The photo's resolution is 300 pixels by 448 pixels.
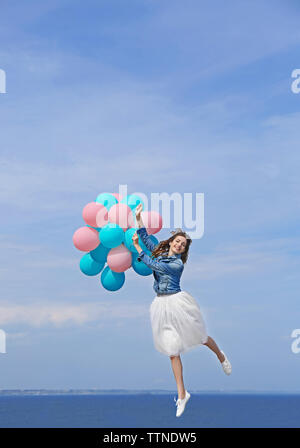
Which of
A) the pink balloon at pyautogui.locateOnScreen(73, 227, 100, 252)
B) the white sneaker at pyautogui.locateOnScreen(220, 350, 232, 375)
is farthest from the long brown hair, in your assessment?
the white sneaker at pyautogui.locateOnScreen(220, 350, 232, 375)

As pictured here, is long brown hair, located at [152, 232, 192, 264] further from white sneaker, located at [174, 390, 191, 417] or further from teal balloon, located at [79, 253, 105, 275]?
white sneaker, located at [174, 390, 191, 417]

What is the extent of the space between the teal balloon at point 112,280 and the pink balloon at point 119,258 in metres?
0.15

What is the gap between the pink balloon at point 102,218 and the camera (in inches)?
331

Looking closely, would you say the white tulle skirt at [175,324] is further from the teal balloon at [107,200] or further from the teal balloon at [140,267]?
the teal balloon at [107,200]

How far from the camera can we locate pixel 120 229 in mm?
8281

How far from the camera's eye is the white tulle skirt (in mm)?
7949

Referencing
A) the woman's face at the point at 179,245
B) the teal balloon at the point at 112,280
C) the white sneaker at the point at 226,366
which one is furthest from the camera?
the teal balloon at the point at 112,280

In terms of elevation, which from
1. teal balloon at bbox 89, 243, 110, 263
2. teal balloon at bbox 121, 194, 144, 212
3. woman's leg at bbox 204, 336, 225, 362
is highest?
teal balloon at bbox 121, 194, 144, 212

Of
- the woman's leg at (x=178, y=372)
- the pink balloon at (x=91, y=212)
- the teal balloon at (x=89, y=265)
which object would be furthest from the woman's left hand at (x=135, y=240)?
the woman's leg at (x=178, y=372)
